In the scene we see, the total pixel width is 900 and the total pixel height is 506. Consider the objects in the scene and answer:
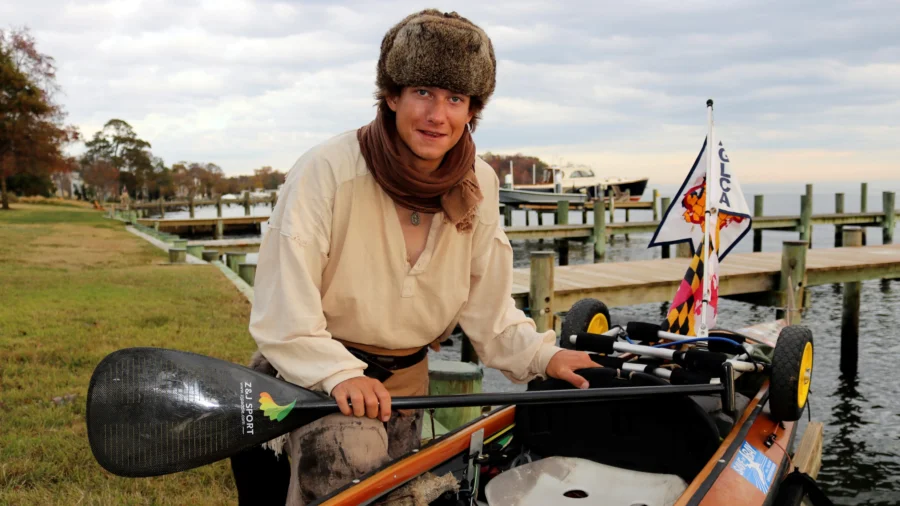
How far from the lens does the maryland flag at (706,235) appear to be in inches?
212

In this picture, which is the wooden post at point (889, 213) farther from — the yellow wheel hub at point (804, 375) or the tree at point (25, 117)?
the tree at point (25, 117)

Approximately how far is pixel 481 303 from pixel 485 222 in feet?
1.31

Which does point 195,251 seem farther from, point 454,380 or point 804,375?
point 804,375

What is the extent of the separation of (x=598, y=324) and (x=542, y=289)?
323cm

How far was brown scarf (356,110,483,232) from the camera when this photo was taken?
2504 mm

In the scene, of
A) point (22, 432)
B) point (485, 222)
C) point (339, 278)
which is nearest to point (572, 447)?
point (485, 222)

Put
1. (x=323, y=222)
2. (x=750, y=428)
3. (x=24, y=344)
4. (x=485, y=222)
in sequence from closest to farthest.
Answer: (x=323, y=222) < (x=485, y=222) < (x=750, y=428) < (x=24, y=344)

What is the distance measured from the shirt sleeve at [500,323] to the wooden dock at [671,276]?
499 centimetres

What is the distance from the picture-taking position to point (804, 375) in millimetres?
3768

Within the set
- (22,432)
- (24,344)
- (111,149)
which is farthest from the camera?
(111,149)

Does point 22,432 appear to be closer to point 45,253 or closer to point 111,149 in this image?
point 45,253

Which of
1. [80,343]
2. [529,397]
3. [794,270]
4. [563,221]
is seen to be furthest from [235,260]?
[563,221]

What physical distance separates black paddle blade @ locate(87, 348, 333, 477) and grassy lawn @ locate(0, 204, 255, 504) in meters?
1.03

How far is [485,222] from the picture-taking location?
2863 mm
